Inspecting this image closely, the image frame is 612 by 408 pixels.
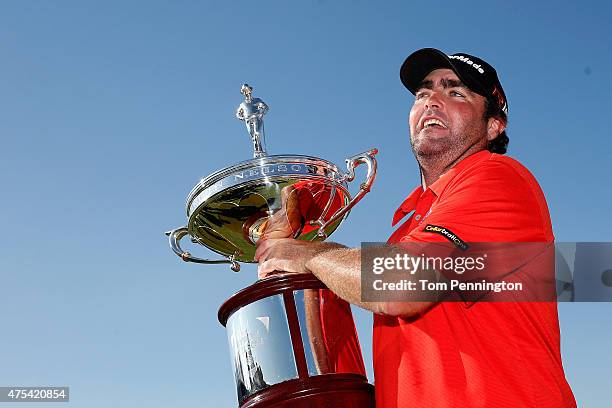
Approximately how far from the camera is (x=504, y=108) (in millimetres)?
4086

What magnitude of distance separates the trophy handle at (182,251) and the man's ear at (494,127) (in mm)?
1636

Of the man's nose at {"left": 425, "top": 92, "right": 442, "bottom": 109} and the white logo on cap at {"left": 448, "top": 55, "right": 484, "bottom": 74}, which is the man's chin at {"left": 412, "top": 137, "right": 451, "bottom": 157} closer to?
the man's nose at {"left": 425, "top": 92, "right": 442, "bottom": 109}

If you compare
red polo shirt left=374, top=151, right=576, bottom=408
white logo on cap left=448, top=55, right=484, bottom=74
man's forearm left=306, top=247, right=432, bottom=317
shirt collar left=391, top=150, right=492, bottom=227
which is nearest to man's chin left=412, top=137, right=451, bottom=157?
shirt collar left=391, top=150, right=492, bottom=227

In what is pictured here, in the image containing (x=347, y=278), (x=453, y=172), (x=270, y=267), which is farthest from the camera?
(x=270, y=267)

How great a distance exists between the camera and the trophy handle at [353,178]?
13.2 ft

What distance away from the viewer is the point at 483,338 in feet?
9.88

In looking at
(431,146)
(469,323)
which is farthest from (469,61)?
(469,323)

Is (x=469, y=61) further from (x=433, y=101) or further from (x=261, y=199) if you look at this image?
(x=261, y=199)

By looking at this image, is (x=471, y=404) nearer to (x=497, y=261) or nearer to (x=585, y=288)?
(x=497, y=261)

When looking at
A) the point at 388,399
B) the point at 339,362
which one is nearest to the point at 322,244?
the point at 339,362

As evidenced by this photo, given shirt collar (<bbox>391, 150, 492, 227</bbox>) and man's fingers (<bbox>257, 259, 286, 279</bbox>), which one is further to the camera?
man's fingers (<bbox>257, 259, 286, 279</bbox>)

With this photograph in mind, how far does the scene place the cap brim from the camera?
4.01 metres

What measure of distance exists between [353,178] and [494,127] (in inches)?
31.8

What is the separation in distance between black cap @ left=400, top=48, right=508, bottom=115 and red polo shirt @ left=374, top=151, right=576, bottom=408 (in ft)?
2.57
